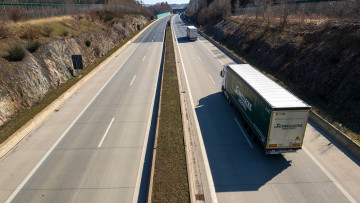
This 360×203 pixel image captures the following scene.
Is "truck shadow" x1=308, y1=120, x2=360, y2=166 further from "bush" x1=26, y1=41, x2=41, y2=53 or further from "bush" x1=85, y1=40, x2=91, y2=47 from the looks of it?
"bush" x1=85, y1=40, x2=91, y2=47

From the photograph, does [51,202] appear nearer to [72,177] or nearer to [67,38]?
[72,177]

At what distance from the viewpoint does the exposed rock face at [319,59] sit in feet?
59.3

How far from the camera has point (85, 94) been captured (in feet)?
77.1

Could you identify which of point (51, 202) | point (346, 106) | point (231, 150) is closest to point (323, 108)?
point (346, 106)

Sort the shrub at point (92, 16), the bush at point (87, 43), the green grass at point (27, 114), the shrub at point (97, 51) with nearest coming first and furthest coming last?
the green grass at point (27, 114) < the bush at point (87, 43) < the shrub at point (97, 51) < the shrub at point (92, 16)

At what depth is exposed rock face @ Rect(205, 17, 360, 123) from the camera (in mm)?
18078

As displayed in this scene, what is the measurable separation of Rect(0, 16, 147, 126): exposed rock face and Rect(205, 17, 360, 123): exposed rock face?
81.9 feet

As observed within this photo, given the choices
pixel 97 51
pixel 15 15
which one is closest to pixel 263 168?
pixel 15 15

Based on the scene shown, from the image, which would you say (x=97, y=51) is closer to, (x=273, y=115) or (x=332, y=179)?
(x=273, y=115)

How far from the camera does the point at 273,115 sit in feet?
37.8

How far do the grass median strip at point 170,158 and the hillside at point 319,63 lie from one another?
11.0 m

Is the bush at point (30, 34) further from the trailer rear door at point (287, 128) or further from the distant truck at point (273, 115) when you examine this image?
the trailer rear door at point (287, 128)

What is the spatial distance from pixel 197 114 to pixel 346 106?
1113cm


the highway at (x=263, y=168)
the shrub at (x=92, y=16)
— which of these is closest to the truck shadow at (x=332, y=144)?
the highway at (x=263, y=168)
